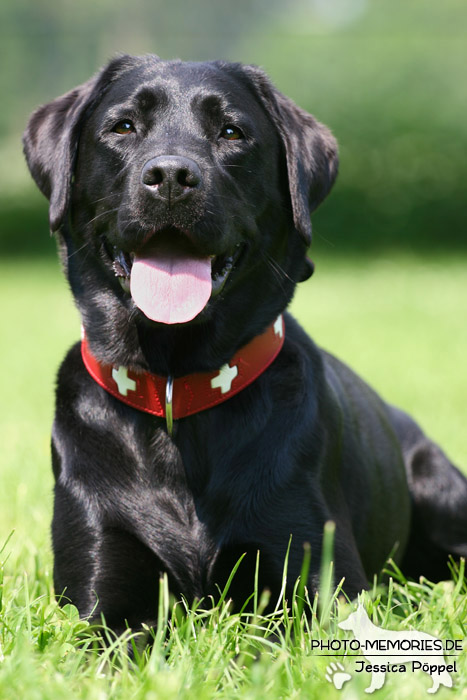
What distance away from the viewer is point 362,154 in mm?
18891

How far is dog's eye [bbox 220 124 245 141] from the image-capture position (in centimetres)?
288

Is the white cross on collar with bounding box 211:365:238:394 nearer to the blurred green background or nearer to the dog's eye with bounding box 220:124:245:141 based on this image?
the dog's eye with bounding box 220:124:245:141

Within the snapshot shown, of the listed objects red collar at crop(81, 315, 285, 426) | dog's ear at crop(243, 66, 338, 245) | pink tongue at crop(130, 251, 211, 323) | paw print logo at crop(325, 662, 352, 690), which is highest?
dog's ear at crop(243, 66, 338, 245)

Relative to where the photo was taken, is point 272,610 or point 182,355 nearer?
point 272,610

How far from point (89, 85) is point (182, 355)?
97 cm

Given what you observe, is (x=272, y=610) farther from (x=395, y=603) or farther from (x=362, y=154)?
(x=362, y=154)

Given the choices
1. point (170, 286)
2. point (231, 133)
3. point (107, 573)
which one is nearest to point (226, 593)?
point (107, 573)

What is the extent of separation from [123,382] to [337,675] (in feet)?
3.85

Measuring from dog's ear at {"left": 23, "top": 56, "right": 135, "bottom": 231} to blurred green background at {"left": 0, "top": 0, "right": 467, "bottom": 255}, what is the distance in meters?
15.7

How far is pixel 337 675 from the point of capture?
192 cm

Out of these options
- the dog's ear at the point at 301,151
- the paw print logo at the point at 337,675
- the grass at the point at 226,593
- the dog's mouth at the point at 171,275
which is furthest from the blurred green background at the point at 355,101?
the paw print logo at the point at 337,675

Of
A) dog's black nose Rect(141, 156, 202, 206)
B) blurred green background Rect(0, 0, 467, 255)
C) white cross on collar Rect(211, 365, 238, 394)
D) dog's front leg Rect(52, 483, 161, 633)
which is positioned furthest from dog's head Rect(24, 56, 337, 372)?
blurred green background Rect(0, 0, 467, 255)

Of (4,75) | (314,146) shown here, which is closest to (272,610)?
(314,146)

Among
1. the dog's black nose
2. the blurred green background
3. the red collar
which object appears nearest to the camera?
the dog's black nose
